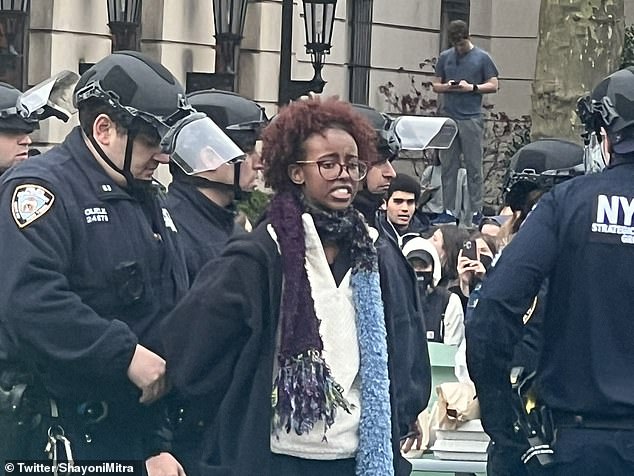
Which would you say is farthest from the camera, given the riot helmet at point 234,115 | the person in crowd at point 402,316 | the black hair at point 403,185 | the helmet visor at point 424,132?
the helmet visor at point 424,132

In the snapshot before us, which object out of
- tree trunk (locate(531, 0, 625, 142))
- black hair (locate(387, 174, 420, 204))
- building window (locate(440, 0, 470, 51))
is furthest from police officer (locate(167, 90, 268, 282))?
building window (locate(440, 0, 470, 51))

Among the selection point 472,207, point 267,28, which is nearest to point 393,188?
point 472,207

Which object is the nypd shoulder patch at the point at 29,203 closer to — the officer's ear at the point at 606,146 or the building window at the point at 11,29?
the officer's ear at the point at 606,146

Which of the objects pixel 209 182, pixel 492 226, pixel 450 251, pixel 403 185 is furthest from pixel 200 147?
pixel 492 226

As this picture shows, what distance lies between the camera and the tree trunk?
1389 centimetres

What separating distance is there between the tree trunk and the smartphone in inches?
147

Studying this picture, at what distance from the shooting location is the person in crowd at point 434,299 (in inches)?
400

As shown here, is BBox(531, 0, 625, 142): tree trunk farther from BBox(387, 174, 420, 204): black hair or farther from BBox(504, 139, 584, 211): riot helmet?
BBox(504, 139, 584, 211): riot helmet

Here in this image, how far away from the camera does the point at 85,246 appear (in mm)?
5902

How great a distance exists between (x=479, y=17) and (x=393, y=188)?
1621cm

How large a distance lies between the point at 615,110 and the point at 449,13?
64.7 feet

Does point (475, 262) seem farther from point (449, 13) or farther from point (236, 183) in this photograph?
point (449, 13)

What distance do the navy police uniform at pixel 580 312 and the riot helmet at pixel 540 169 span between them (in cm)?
171

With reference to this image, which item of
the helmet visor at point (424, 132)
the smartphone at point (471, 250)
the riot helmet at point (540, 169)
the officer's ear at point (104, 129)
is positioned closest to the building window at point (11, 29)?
the helmet visor at point (424, 132)
